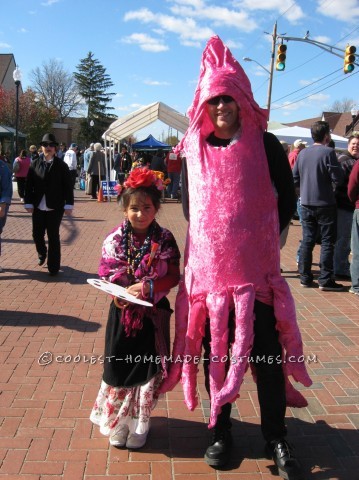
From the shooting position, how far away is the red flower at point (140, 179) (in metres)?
2.53

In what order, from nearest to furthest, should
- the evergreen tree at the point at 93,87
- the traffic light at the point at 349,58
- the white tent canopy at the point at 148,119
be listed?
1. the traffic light at the point at 349,58
2. the white tent canopy at the point at 148,119
3. the evergreen tree at the point at 93,87

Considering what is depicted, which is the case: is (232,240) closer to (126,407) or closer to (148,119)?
(126,407)

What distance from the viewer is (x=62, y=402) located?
10.3 feet

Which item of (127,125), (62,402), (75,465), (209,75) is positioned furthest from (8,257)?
(127,125)

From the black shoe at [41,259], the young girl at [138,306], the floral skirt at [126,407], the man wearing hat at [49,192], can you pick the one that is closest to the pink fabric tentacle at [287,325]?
the young girl at [138,306]

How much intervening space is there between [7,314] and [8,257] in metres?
2.82

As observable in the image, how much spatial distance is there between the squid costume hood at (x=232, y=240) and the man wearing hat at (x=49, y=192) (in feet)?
13.7

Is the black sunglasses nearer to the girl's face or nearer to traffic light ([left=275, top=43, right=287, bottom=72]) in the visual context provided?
the girl's face

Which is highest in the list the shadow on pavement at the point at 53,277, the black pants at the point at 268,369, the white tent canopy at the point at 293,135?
the white tent canopy at the point at 293,135

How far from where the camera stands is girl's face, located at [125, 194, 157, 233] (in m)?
2.55

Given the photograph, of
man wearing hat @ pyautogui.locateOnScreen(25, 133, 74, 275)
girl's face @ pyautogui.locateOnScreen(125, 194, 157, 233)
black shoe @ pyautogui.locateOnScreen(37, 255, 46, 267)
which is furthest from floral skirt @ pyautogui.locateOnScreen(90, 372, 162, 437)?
black shoe @ pyautogui.locateOnScreen(37, 255, 46, 267)

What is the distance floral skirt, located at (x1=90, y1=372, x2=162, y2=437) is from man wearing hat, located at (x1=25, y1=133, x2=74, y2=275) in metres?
3.97

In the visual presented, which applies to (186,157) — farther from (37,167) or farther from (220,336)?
(37,167)

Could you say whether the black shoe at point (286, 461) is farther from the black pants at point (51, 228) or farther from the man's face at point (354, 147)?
the black pants at point (51, 228)
